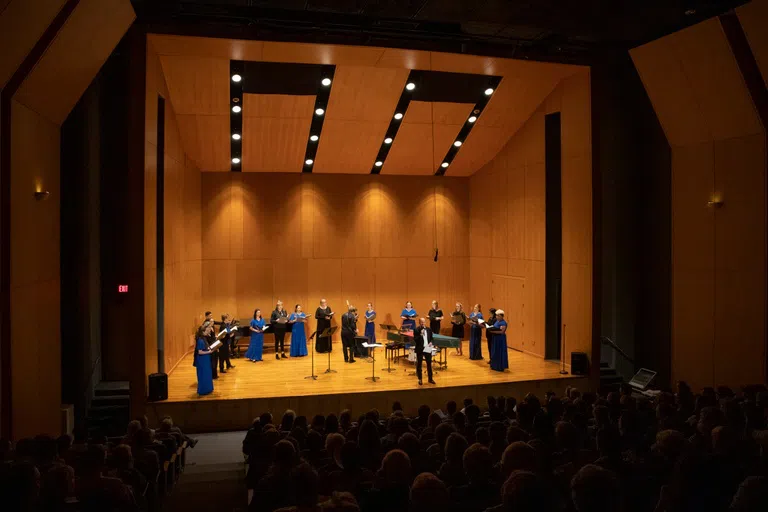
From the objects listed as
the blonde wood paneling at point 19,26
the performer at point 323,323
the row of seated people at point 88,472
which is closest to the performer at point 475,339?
the performer at point 323,323

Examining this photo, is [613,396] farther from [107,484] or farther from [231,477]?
[107,484]

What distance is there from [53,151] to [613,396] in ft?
28.4

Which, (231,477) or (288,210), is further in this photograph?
(288,210)

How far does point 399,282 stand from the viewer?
1736 centimetres

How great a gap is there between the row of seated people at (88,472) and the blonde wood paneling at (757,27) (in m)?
10.0

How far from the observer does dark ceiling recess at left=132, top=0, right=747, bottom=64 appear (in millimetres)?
9266

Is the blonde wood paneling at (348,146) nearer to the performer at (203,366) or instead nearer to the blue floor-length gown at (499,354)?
the blue floor-length gown at (499,354)

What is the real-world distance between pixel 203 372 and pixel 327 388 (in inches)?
92.4

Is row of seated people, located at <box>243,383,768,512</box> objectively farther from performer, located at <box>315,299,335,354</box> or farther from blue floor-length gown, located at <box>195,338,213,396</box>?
performer, located at <box>315,299,335,354</box>

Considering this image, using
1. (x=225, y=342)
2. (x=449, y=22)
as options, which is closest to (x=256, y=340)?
(x=225, y=342)

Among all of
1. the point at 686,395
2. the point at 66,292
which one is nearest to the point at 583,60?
the point at 686,395

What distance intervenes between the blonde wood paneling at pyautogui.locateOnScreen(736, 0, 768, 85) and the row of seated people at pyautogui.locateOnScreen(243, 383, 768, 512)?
216 inches

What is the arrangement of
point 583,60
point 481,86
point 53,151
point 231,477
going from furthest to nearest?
point 481,86 < point 583,60 < point 53,151 < point 231,477

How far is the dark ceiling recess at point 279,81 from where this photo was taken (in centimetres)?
1215
